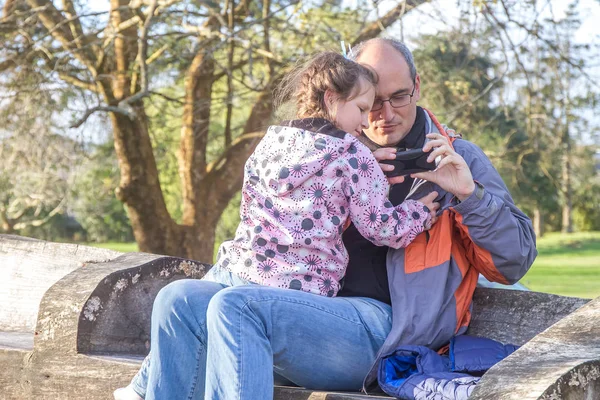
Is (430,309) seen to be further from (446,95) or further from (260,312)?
(446,95)

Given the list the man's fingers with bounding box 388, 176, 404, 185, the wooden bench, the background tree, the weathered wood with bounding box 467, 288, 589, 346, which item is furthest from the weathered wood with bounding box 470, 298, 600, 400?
the background tree

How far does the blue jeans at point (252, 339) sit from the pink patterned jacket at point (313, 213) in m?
0.09

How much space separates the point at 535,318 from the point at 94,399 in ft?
5.18

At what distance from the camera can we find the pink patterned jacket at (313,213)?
2736 mm

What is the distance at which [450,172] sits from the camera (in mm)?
2844

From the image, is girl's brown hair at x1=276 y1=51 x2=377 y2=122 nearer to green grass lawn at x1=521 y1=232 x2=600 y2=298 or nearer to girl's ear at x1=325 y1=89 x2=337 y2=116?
girl's ear at x1=325 y1=89 x2=337 y2=116

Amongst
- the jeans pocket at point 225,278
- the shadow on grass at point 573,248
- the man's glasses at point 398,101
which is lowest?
the shadow on grass at point 573,248

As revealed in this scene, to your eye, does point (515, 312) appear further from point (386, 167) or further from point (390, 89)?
point (390, 89)

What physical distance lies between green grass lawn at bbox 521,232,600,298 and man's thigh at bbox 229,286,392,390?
910cm

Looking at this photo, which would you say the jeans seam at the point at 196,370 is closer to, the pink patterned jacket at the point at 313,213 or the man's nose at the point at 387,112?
the pink patterned jacket at the point at 313,213

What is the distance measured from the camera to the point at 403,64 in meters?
3.21

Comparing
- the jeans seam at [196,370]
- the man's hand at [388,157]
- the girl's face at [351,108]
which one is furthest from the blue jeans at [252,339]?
the girl's face at [351,108]

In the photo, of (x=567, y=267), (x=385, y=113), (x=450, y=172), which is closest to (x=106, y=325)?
(x=385, y=113)

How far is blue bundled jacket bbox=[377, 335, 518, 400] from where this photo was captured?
7.91 feet
